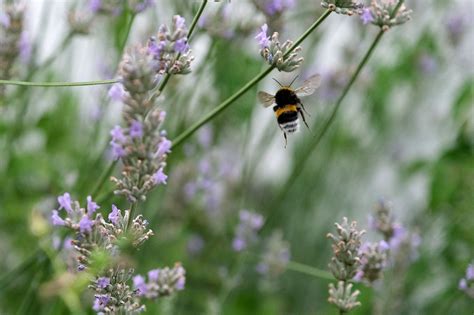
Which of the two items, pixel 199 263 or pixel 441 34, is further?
Answer: pixel 441 34

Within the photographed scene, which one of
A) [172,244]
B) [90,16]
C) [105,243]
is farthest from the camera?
[172,244]

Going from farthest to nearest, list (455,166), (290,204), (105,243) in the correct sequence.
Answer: (290,204), (455,166), (105,243)

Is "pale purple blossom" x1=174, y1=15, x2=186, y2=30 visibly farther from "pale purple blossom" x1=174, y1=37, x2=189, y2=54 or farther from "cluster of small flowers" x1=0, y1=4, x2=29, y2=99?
"cluster of small flowers" x1=0, y1=4, x2=29, y2=99

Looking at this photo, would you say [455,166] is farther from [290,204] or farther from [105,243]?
[105,243]

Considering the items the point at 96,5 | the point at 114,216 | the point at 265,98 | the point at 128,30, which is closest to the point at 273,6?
the point at 265,98

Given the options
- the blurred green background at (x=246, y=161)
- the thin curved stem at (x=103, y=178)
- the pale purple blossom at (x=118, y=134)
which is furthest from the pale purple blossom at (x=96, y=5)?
the pale purple blossom at (x=118, y=134)

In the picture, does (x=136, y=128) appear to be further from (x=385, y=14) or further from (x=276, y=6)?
(x=276, y=6)

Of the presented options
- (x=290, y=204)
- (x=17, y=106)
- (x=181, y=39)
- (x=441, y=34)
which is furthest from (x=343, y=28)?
(x=181, y=39)

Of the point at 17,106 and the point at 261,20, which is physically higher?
the point at 261,20
